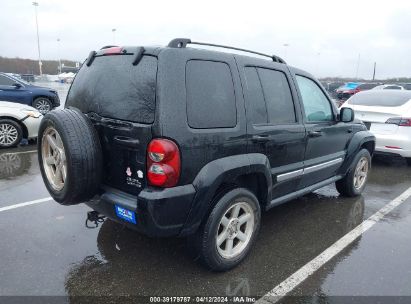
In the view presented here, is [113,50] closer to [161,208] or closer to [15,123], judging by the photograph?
[161,208]

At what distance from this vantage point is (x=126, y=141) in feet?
8.95

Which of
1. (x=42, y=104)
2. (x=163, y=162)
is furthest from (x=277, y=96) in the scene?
(x=42, y=104)

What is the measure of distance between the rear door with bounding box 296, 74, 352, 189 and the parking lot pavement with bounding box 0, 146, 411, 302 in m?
0.64

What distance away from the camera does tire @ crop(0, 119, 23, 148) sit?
7672mm

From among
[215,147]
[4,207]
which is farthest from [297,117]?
[4,207]

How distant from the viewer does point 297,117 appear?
3730 millimetres

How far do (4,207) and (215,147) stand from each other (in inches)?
123

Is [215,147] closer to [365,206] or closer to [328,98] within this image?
[328,98]

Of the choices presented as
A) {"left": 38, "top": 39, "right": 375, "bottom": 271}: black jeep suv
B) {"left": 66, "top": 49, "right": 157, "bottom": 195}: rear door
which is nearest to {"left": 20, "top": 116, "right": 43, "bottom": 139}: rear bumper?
{"left": 38, "top": 39, "right": 375, "bottom": 271}: black jeep suv

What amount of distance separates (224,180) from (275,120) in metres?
0.95

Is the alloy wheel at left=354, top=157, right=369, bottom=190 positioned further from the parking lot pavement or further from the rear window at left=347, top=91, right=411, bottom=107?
the rear window at left=347, top=91, right=411, bottom=107

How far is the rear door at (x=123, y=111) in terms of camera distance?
2.66 meters

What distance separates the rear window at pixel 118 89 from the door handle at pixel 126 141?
6.0 inches

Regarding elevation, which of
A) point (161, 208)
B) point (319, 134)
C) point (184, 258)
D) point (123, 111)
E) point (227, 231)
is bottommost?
point (184, 258)
